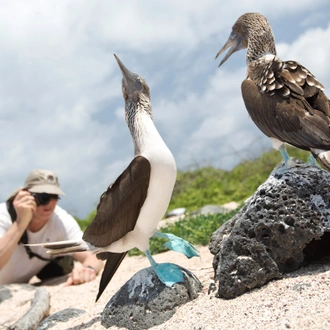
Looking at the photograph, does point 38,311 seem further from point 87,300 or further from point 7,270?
point 7,270

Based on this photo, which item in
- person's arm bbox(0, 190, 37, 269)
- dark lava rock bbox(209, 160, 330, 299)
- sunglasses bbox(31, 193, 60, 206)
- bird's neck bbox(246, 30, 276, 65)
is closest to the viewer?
dark lava rock bbox(209, 160, 330, 299)

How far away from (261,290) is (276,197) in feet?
2.13

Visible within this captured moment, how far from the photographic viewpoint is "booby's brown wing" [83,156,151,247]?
345 centimetres

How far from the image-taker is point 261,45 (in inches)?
169

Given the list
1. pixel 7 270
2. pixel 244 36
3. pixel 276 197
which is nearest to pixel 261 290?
pixel 276 197

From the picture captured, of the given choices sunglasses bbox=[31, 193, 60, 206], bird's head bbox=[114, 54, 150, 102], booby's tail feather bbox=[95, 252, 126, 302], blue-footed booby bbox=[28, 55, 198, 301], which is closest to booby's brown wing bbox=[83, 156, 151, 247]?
blue-footed booby bbox=[28, 55, 198, 301]

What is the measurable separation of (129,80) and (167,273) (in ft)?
4.98

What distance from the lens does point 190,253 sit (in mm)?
3912

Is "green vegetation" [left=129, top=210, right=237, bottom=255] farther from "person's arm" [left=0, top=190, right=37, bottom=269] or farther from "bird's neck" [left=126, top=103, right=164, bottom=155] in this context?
"bird's neck" [left=126, top=103, right=164, bottom=155]

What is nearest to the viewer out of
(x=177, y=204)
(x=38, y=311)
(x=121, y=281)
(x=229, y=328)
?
(x=229, y=328)

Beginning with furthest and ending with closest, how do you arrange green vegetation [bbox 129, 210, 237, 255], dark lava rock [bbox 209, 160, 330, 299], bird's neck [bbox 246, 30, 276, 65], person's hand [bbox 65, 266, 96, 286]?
green vegetation [bbox 129, 210, 237, 255] → person's hand [bbox 65, 266, 96, 286] → bird's neck [bbox 246, 30, 276, 65] → dark lava rock [bbox 209, 160, 330, 299]

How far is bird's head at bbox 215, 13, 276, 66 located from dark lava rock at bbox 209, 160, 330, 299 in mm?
1375

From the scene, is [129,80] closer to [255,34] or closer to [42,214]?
[255,34]

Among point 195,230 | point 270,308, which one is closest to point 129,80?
point 270,308
